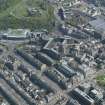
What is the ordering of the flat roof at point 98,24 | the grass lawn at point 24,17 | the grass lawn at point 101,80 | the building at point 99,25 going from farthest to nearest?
the grass lawn at point 24,17, the flat roof at point 98,24, the building at point 99,25, the grass lawn at point 101,80

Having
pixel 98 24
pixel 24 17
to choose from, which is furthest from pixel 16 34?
pixel 98 24

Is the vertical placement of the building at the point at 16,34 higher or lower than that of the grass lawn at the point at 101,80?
higher

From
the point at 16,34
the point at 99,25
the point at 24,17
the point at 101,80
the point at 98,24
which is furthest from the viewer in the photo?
the point at 24,17

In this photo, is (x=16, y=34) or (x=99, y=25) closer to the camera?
(x=16, y=34)

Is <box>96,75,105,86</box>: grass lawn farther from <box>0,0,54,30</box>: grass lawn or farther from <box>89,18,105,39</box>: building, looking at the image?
<box>0,0,54,30</box>: grass lawn

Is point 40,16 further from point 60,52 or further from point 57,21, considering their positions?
point 60,52

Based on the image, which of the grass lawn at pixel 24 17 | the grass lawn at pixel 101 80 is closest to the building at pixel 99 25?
the grass lawn at pixel 24 17

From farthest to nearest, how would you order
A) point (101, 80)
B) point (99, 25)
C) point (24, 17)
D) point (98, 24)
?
1. point (24, 17)
2. point (98, 24)
3. point (99, 25)
4. point (101, 80)

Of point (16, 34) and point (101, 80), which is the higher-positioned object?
point (16, 34)

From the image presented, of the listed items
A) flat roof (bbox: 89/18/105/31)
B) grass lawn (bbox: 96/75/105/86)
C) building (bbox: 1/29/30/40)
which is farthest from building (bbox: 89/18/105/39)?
building (bbox: 1/29/30/40)

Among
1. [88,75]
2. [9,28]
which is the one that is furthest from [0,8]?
[88,75]

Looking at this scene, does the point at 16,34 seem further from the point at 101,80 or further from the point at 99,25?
the point at 101,80

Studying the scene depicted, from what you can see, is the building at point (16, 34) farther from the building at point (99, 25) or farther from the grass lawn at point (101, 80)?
the grass lawn at point (101, 80)
